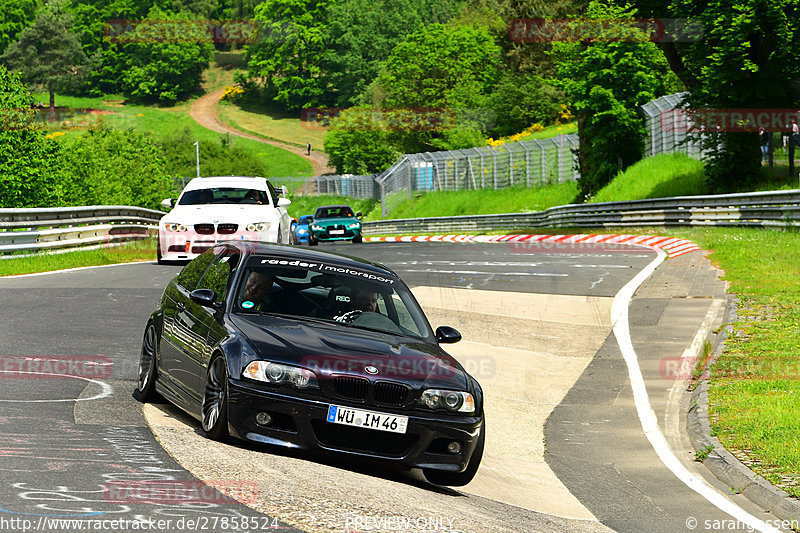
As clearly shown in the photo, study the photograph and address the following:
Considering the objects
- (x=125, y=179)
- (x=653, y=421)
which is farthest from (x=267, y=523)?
(x=125, y=179)

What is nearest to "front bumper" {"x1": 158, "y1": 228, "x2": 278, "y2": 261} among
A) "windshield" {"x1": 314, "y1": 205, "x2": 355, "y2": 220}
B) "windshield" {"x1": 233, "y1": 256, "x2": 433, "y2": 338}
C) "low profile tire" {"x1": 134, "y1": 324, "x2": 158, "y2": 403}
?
"low profile tire" {"x1": 134, "y1": 324, "x2": 158, "y2": 403}

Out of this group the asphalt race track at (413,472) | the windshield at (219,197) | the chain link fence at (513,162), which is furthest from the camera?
the chain link fence at (513,162)

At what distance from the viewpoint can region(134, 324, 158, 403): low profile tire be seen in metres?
9.47

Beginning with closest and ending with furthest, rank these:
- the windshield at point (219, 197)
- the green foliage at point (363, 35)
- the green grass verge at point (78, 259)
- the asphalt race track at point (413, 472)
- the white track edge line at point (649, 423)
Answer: the asphalt race track at point (413, 472), the white track edge line at point (649, 423), the windshield at point (219, 197), the green grass verge at point (78, 259), the green foliage at point (363, 35)

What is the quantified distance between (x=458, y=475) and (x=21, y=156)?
63.4 m

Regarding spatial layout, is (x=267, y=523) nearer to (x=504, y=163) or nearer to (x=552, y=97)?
(x=504, y=163)

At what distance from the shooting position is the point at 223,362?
7809mm

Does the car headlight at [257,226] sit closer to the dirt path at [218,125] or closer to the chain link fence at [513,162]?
the chain link fence at [513,162]

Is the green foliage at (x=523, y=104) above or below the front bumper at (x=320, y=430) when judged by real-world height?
above

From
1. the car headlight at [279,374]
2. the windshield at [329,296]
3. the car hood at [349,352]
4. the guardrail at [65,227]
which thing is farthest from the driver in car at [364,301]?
the guardrail at [65,227]

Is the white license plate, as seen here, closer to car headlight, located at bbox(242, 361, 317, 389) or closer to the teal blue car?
car headlight, located at bbox(242, 361, 317, 389)

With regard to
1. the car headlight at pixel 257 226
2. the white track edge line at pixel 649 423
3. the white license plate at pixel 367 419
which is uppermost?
the car headlight at pixel 257 226

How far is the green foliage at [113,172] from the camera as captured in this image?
83438 millimetres

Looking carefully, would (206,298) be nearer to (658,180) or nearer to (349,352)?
(349,352)
